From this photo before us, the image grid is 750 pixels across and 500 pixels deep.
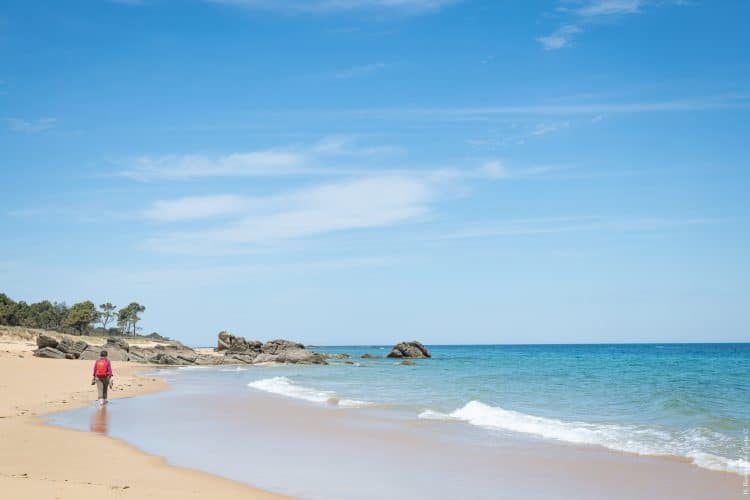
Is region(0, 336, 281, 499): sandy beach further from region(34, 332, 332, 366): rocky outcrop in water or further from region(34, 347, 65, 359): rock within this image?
region(34, 332, 332, 366): rocky outcrop in water

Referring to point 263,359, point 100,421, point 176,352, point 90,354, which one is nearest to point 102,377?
point 100,421

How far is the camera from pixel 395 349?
91000mm

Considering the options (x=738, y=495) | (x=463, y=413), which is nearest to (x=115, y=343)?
(x=463, y=413)

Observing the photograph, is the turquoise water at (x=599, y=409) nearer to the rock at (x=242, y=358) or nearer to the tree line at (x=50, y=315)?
the rock at (x=242, y=358)

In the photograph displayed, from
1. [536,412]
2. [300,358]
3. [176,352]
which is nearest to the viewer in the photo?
[536,412]

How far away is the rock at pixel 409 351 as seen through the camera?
9006 cm

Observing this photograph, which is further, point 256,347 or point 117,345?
point 256,347

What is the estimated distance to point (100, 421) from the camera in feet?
52.5

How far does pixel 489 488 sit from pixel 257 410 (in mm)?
12050

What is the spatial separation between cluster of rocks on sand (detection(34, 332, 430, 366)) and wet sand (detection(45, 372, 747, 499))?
104ft

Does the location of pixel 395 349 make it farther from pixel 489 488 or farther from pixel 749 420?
pixel 489 488

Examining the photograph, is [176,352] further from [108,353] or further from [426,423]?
[426,423]

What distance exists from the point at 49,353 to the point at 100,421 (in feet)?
103

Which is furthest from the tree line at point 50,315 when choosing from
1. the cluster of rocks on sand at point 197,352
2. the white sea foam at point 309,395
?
the white sea foam at point 309,395
